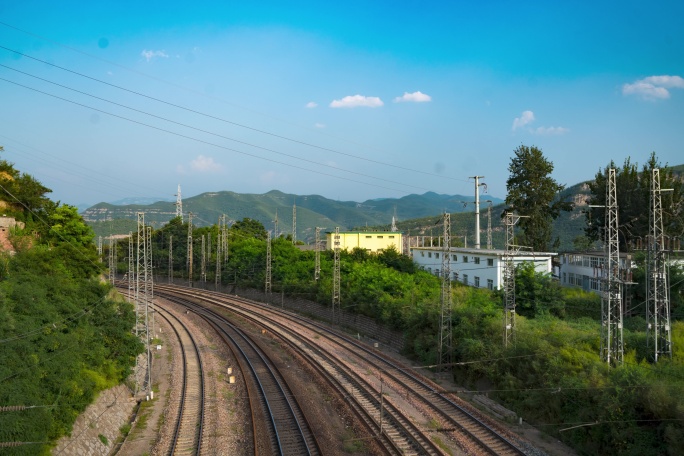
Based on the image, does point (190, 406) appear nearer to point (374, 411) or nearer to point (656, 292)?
point (374, 411)

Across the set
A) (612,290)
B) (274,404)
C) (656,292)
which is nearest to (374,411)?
(274,404)

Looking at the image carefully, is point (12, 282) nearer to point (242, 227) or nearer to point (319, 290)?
point (319, 290)

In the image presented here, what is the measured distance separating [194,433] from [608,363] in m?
14.9

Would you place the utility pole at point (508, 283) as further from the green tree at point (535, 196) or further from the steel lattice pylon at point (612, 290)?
the green tree at point (535, 196)

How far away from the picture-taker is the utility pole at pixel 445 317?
24.1 m

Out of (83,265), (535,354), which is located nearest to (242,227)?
(83,265)

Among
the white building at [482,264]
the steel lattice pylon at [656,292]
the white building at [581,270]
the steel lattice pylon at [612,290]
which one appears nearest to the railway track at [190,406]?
the steel lattice pylon at [612,290]

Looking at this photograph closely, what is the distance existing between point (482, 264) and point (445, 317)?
1558 cm

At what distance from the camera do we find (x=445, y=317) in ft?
84.4

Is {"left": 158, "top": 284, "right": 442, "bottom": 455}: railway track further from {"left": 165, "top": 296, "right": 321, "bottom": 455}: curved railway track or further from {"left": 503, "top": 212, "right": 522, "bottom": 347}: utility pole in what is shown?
{"left": 503, "top": 212, "right": 522, "bottom": 347}: utility pole

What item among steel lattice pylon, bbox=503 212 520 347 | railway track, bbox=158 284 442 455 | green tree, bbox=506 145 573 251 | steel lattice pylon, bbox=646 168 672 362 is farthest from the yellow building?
steel lattice pylon, bbox=646 168 672 362

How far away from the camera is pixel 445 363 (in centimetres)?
2481

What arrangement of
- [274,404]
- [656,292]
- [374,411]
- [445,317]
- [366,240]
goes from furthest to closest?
[366,240] → [445,317] → [274,404] → [374,411] → [656,292]

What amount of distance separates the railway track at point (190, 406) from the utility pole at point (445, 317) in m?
11.3
